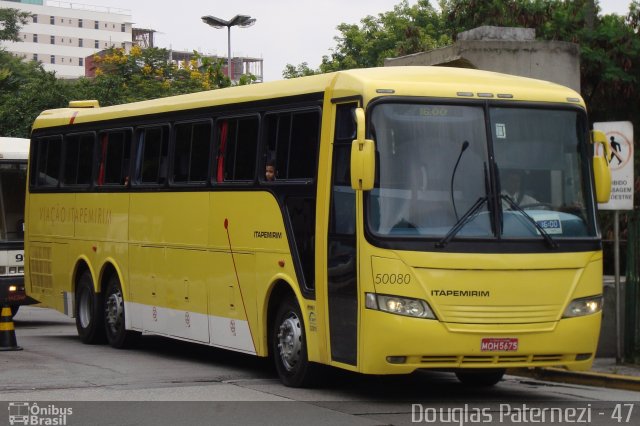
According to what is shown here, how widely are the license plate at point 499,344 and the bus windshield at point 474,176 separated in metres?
0.95

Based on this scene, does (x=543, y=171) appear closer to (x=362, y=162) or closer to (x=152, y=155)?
(x=362, y=162)

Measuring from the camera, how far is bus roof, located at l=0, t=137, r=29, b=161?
23.8 metres

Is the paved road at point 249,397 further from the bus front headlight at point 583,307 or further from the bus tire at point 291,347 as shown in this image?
the bus front headlight at point 583,307

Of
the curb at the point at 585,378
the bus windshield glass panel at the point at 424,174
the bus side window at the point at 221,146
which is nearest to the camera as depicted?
the bus windshield glass panel at the point at 424,174

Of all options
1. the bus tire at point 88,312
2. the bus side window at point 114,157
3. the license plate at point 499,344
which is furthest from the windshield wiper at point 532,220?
the bus tire at point 88,312

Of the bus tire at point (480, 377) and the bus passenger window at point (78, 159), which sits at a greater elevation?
the bus passenger window at point (78, 159)

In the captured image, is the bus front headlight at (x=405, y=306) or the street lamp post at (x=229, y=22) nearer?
the bus front headlight at (x=405, y=306)

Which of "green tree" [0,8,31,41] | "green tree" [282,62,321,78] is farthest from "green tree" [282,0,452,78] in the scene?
"green tree" [0,8,31,41]

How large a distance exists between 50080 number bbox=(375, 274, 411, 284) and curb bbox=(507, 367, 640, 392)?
3920 millimetres

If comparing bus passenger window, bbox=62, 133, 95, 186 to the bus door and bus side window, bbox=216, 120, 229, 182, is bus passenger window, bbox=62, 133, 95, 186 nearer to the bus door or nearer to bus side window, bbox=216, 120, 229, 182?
bus side window, bbox=216, 120, 229, 182

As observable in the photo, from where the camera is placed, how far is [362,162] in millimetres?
11656

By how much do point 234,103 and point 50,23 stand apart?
538 ft

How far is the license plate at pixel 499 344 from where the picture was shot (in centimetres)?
1173

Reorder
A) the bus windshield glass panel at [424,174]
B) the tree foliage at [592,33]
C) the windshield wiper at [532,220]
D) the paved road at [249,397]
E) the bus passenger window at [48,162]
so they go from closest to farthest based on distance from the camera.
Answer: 1. the paved road at [249,397]
2. the bus windshield glass panel at [424,174]
3. the windshield wiper at [532,220]
4. the bus passenger window at [48,162]
5. the tree foliage at [592,33]
